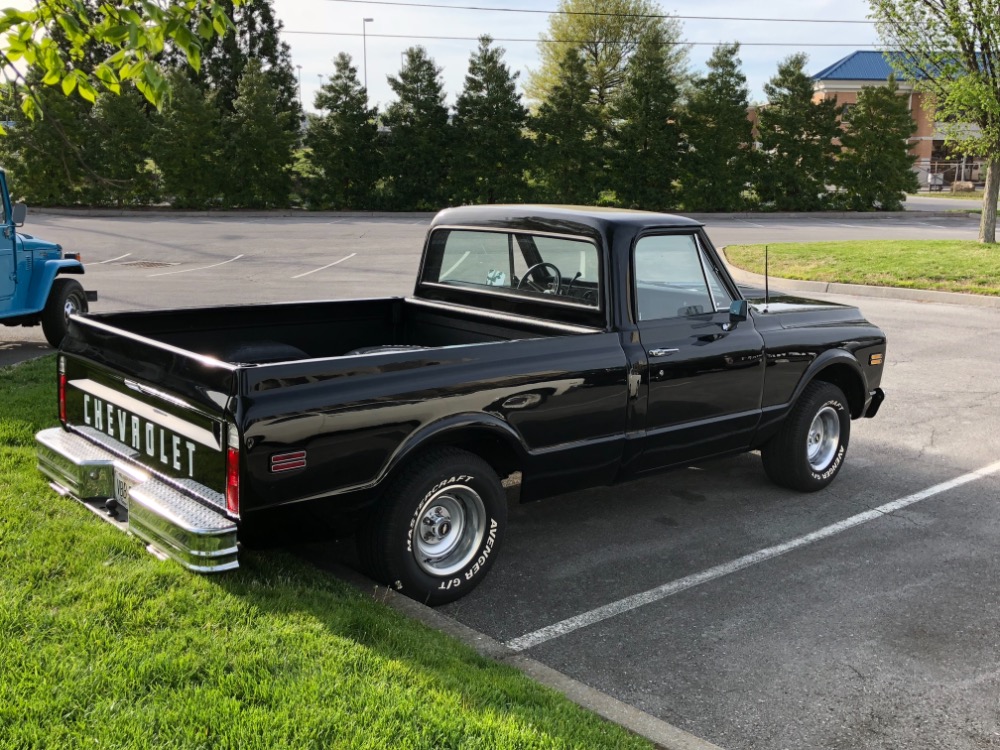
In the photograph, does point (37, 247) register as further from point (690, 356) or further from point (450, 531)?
point (690, 356)

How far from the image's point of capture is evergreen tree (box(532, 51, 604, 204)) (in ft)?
113

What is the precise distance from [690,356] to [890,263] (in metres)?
14.3

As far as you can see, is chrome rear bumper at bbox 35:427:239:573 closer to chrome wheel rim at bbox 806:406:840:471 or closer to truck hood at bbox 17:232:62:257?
chrome wheel rim at bbox 806:406:840:471

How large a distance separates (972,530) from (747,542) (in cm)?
143

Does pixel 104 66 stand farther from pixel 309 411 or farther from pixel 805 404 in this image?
pixel 805 404

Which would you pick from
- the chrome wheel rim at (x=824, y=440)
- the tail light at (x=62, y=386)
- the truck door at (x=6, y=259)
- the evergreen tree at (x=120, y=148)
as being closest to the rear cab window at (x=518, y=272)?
the chrome wheel rim at (x=824, y=440)

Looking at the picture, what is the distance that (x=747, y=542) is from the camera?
555 cm

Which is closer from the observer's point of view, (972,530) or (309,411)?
(309,411)

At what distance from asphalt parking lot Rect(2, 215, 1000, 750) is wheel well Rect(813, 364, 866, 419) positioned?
20.6 inches

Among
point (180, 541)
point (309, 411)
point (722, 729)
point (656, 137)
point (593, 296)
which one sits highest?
point (656, 137)

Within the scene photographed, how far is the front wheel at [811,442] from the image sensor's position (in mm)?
6215

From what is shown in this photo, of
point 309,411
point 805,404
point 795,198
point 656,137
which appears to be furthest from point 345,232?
point 309,411

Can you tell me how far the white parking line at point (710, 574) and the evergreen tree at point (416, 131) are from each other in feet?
97.1

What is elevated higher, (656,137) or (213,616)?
(656,137)
